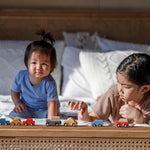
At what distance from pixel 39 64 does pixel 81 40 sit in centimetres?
115

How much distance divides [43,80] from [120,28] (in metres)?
1.32

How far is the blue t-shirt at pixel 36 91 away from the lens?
6.14 feet

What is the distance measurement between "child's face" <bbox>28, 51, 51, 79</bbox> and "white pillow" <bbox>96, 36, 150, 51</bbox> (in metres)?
1.06

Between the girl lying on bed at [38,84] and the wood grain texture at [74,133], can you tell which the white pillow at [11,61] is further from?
the wood grain texture at [74,133]

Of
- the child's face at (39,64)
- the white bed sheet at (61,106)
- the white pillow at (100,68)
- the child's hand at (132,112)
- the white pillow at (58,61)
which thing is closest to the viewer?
the child's hand at (132,112)

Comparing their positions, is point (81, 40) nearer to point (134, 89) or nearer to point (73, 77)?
point (73, 77)

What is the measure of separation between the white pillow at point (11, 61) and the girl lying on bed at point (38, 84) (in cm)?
62

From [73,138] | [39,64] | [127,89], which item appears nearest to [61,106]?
[39,64]

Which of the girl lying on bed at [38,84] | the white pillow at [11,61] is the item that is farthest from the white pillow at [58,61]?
the girl lying on bed at [38,84]

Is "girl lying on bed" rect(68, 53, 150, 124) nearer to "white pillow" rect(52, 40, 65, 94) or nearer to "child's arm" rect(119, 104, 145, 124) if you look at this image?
"child's arm" rect(119, 104, 145, 124)

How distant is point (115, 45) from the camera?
9.25 feet

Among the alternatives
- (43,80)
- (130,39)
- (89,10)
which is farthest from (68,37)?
(43,80)

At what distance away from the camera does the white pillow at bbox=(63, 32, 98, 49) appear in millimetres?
2895

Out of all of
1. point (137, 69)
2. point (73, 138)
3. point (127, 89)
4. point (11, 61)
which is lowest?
point (73, 138)
